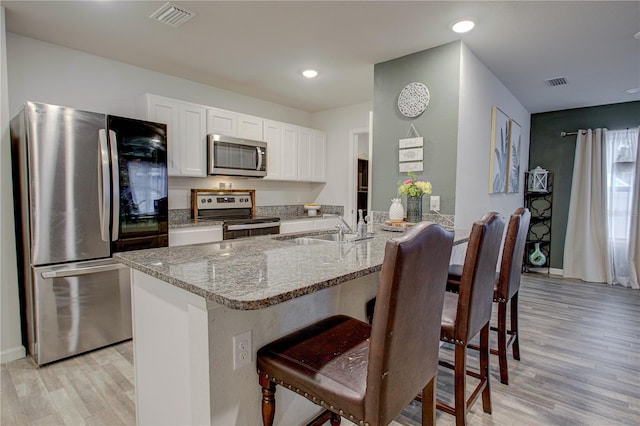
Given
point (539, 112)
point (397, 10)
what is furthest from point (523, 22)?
point (539, 112)

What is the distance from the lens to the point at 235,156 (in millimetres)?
3857

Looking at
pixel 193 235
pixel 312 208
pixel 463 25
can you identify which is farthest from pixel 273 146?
pixel 463 25

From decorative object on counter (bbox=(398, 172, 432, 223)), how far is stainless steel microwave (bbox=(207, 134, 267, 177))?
1.93m

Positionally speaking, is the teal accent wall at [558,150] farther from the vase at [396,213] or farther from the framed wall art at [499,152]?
the vase at [396,213]

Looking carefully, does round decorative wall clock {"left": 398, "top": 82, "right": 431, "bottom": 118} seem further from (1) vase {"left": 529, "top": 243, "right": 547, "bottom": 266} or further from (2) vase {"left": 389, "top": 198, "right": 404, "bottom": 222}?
(1) vase {"left": 529, "top": 243, "right": 547, "bottom": 266}

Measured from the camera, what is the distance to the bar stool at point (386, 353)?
869 millimetres

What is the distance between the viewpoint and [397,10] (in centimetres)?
230

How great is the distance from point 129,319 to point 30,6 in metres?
2.41

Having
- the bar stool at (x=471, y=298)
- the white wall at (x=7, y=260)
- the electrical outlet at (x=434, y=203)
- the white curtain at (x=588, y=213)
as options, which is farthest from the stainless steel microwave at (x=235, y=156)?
the white curtain at (x=588, y=213)

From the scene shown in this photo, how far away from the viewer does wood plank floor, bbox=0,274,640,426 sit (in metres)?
1.84

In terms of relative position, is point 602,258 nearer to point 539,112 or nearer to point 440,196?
point 539,112

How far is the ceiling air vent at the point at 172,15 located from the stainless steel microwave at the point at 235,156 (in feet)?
4.25

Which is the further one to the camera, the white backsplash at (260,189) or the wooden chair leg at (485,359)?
the white backsplash at (260,189)

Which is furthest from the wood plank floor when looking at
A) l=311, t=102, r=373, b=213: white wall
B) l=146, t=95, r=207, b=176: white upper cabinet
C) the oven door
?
l=311, t=102, r=373, b=213: white wall
